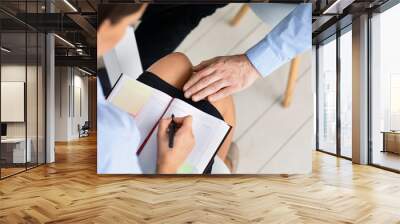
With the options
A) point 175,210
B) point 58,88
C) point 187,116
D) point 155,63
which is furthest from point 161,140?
point 58,88

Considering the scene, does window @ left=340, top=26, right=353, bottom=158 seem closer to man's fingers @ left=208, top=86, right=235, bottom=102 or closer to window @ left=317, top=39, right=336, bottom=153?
window @ left=317, top=39, right=336, bottom=153

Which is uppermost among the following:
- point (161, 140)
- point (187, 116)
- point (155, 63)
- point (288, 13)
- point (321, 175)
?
point (288, 13)

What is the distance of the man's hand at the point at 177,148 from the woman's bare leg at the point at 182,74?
546 mm

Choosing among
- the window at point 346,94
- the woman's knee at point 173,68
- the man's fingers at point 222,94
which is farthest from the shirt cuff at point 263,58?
the window at point 346,94

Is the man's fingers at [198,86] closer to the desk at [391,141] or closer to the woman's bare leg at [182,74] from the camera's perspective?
the woman's bare leg at [182,74]

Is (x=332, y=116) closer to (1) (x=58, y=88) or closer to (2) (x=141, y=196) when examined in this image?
(2) (x=141, y=196)

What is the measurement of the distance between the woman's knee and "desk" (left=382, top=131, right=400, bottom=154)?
14.7 ft

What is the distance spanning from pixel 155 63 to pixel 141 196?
232 centimetres

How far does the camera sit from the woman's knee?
20.6 ft

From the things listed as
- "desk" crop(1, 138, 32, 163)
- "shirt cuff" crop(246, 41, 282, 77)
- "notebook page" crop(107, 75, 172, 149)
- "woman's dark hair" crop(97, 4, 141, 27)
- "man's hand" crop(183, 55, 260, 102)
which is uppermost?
"woman's dark hair" crop(97, 4, 141, 27)

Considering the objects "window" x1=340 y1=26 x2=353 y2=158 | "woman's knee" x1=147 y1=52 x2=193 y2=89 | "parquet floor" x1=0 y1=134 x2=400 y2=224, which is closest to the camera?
"parquet floor" x1=0 y1=134 x2=400 y2=224

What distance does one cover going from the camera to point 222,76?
629 centimetres

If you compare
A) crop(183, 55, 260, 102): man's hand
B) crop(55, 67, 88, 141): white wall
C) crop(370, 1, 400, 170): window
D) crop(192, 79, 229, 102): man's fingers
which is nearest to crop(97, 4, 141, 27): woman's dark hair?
crop(183, 55, 260, 102): man's hand

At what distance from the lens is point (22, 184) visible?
590 centimetres
